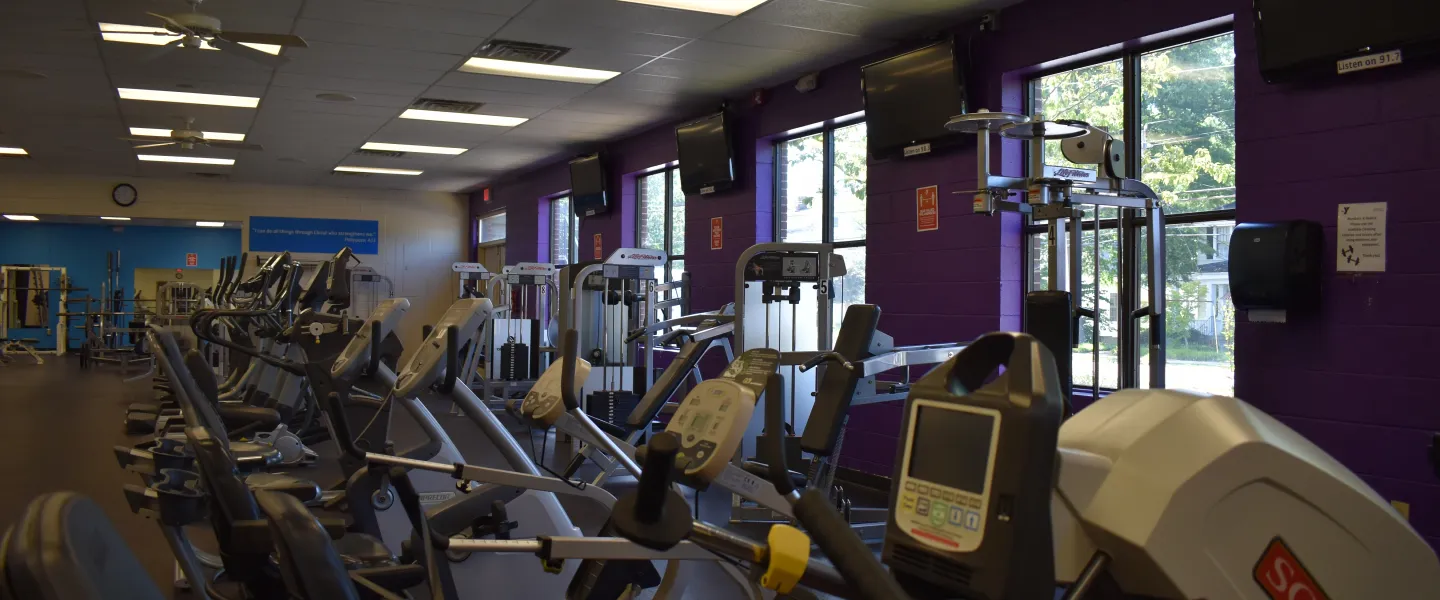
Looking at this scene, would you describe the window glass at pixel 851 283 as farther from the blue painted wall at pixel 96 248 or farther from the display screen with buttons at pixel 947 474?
the blue painted wall at pixel 96 248

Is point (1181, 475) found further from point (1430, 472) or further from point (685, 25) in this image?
point (685, 25)

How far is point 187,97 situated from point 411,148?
2988 millimetres

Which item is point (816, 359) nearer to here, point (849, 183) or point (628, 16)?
point (628, 16)

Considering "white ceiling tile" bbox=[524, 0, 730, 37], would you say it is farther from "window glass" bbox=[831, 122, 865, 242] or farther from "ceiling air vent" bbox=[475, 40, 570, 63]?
"window glass" bbox=[831, 122, 865, 242]

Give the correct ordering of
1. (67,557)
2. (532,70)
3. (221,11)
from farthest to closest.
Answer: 1. (532,70)
2. (221,11)
3. (67,557)

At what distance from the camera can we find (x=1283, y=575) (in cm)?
A: 116

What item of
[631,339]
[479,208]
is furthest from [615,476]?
[479,208]

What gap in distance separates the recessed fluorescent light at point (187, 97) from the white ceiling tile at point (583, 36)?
3.57 meters

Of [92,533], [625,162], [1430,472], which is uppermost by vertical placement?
[625,162]

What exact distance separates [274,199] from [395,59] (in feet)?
29.6

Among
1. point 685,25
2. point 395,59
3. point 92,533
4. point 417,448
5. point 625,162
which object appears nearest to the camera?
point 92,533

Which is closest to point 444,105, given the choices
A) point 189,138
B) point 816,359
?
point 189,138

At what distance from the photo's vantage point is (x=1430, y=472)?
12.6 ft

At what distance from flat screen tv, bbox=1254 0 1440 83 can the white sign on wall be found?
548 millimetres
